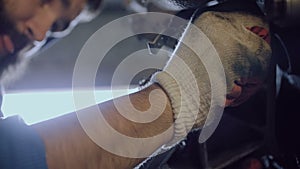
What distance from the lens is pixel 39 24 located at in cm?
47

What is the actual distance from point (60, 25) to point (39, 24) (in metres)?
0.04

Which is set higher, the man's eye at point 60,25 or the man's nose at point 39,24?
the man's nose at point 39,24

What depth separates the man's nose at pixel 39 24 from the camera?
465 mm

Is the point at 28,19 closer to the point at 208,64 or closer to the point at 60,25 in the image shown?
the point at 60,25

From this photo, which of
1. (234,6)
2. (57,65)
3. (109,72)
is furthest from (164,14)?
(57,65)

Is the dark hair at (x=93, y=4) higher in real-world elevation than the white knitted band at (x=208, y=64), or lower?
higher

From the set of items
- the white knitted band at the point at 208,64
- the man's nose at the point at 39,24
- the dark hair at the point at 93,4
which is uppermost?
the man's nose at the point at 39,24

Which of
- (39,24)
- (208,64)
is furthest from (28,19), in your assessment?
(208,64)

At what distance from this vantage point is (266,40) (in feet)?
1.89

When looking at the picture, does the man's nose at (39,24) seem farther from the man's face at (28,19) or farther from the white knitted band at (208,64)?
the white knitted band at (208,64)

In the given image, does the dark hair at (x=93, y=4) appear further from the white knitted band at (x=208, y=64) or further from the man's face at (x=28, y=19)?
the white knitted band at (x=208, y=64)

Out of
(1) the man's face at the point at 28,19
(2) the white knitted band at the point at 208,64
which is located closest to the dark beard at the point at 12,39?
(1) the man's face at the point at 28,19

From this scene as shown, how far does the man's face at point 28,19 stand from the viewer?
1.45 ft

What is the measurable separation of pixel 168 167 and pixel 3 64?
11.3 inches
